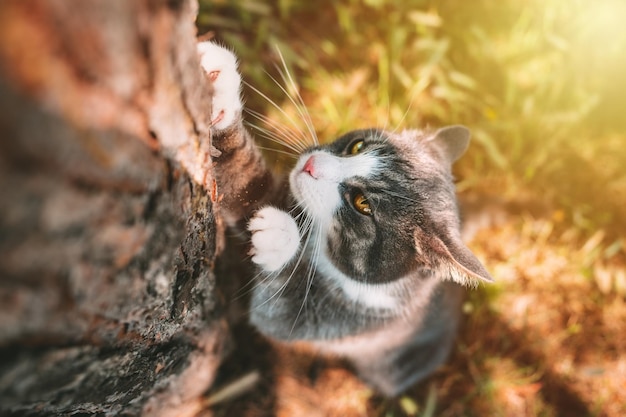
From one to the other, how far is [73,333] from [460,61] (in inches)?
103

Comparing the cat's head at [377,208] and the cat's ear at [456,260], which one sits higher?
the cat's head at [377,208]

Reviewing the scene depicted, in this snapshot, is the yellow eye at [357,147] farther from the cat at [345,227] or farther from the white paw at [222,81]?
the white paw at [222,81]

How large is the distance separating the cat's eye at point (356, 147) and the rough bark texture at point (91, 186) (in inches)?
30.0

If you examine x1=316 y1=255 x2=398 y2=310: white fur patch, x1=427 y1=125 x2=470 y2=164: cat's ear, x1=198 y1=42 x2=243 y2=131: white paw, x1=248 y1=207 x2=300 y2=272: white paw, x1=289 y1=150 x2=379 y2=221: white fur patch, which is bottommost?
x1=316 y1=255 x2=398 y2=310: white fur patch

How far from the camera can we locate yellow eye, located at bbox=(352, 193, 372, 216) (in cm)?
148

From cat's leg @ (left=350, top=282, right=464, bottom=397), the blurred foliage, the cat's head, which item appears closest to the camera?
the cat's head

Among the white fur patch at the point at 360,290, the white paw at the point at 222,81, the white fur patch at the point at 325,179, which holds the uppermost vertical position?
the white paw at the point at 222,81

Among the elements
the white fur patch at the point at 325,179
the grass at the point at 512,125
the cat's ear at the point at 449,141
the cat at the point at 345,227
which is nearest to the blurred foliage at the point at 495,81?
the grass at the point at 512,125

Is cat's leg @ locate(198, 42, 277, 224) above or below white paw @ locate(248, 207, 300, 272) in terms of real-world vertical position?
above

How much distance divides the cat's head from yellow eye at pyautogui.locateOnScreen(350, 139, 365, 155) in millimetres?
56

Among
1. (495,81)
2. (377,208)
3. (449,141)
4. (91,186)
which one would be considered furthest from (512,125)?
(91,186)

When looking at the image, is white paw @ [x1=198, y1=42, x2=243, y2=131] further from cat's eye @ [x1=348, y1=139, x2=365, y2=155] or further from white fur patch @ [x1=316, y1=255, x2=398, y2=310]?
white fur patch @ [x1=316, y1=255, x2=398, y2=310]

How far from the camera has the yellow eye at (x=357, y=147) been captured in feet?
5.34

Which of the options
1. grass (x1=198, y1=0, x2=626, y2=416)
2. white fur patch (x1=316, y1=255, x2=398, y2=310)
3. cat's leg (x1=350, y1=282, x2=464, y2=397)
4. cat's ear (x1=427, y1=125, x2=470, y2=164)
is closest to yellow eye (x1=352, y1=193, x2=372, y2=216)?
white fur patch (x1=316, y1=255, x2=398, y2=310)
